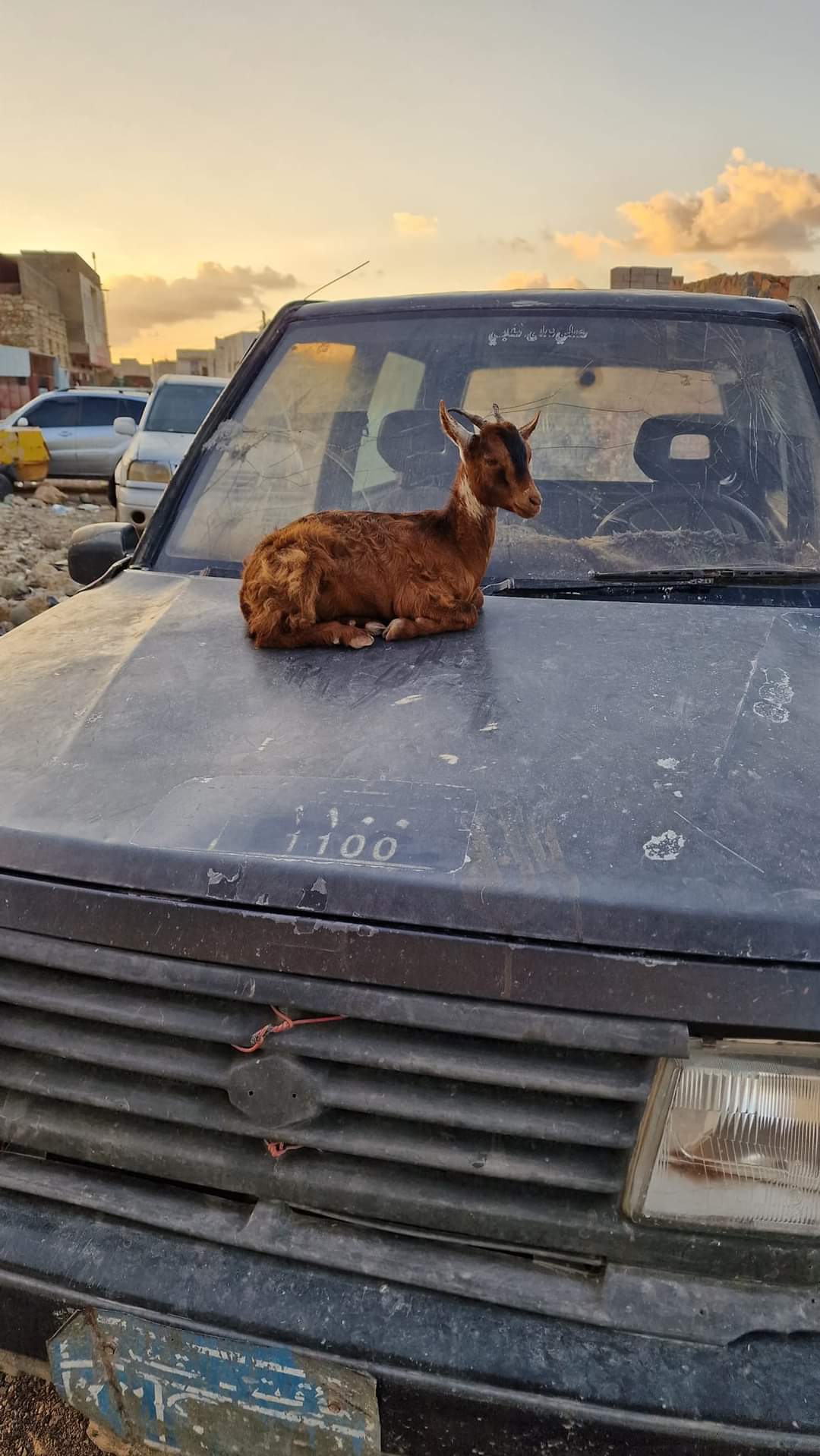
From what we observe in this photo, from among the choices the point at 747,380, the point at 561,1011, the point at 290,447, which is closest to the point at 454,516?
the point at 290,447

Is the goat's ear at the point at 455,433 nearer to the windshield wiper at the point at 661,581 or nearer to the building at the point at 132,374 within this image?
the windshield wiper at the point at 661,581

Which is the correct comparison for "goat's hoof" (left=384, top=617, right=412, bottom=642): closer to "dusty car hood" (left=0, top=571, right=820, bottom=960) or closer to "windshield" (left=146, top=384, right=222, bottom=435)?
"dusty car hood" (left=0, top=571, right=820, bottom=960)

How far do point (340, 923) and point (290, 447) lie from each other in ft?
5.80

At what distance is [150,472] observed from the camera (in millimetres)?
8820

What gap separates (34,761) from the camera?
165 centimetres

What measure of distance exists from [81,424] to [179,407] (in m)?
5.92

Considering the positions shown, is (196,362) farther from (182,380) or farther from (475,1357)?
(475,1357)

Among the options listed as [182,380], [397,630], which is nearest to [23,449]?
[182,380]

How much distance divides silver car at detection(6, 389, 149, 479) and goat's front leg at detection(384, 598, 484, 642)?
47.0 ft

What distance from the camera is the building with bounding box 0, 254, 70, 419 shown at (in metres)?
28.0

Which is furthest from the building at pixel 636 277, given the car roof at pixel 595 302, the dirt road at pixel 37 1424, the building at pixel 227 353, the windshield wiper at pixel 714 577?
the building at pixel 227 353

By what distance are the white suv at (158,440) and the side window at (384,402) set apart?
5.38m

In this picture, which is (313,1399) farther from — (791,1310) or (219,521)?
(219,521)

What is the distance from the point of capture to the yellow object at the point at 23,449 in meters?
14.8
